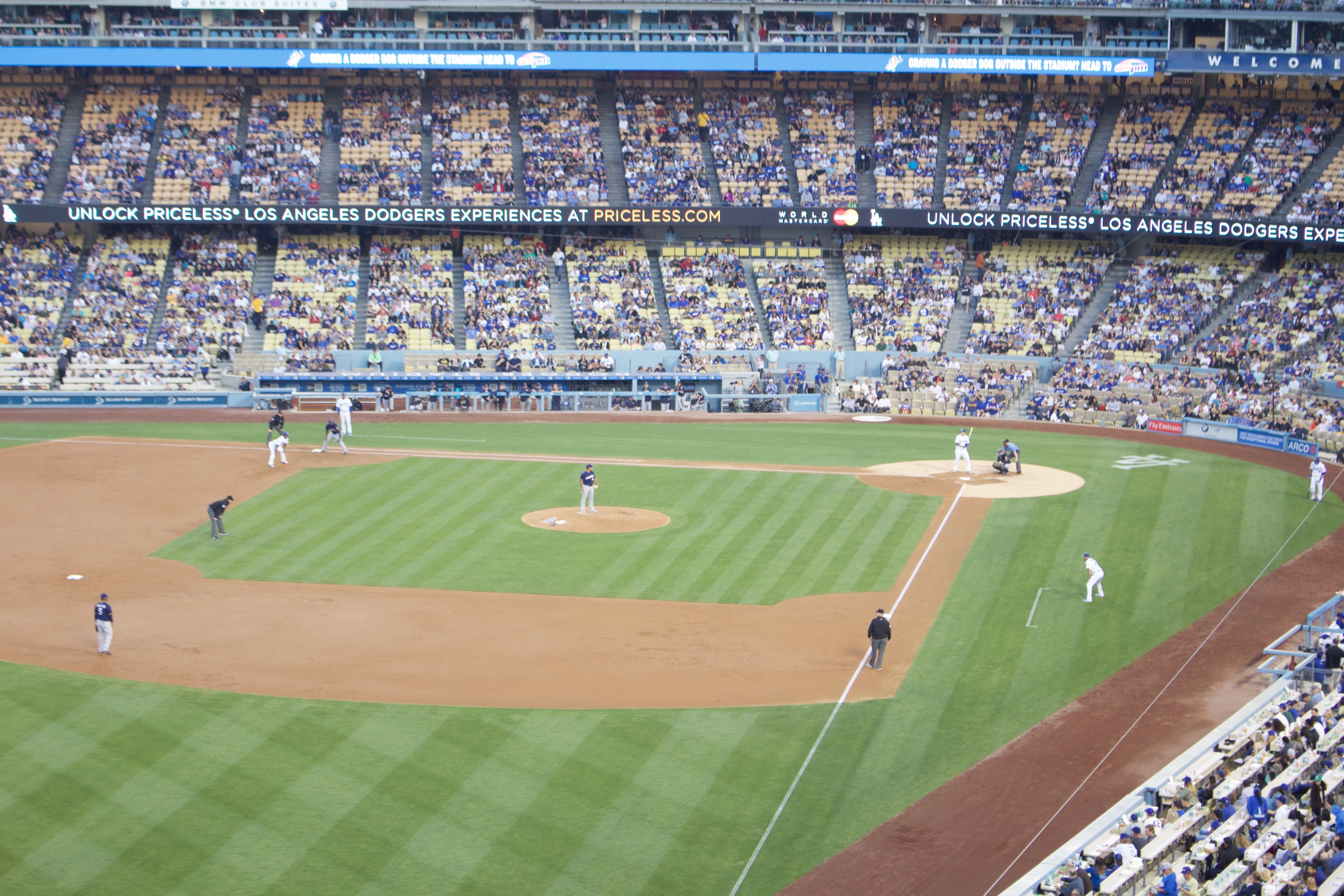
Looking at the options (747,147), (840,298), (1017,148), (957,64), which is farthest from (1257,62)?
(747,147)

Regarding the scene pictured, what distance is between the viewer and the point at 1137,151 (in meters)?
55.6

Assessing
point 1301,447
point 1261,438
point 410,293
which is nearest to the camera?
point 1301,447

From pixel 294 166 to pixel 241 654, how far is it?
38.2 metres

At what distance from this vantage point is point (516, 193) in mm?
56188

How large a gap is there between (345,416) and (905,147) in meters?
30.2

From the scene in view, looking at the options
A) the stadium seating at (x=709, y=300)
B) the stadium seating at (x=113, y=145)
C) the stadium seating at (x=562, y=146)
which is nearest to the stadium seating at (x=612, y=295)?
the stadium seating at (x=709, y=300)

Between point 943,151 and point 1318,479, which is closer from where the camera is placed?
point 1318,479

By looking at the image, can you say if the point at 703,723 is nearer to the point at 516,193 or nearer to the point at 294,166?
the point at 516,193

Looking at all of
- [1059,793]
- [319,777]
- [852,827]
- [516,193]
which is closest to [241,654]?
[319,777]

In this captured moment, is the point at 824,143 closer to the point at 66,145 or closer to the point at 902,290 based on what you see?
the point at 902,290

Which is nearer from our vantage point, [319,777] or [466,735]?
[319,777]

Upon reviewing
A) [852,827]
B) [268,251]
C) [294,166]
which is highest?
[294,166]

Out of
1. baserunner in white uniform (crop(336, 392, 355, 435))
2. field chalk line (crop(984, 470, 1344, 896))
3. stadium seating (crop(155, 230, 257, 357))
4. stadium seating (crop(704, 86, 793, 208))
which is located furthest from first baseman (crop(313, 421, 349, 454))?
field chalk line (crop(984, 470, 1344, 896))

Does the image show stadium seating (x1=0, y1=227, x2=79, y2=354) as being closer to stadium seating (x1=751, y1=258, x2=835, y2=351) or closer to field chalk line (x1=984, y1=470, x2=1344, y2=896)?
stadium seating (x1=751, y1=258, x2=835, y2=351)
